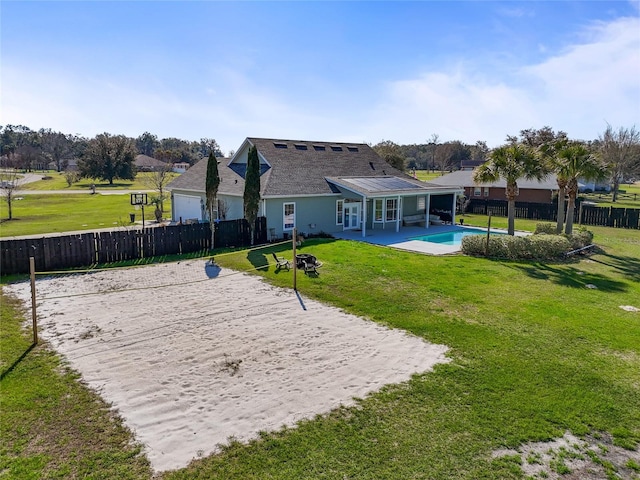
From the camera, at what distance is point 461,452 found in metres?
6.04

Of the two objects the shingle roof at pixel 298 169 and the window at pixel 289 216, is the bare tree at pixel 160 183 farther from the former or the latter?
the window at pixel 289 216

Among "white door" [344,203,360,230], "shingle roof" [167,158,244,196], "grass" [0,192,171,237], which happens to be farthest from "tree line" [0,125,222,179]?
"white door" [344,203,360,230]

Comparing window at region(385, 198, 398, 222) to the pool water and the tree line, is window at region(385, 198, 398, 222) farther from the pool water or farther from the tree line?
the tree line

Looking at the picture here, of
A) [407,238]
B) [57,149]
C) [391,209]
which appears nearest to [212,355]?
[407,238]

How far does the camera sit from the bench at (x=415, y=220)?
2925 cm

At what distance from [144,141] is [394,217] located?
433 feet

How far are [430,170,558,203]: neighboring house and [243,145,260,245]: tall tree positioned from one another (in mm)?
20890

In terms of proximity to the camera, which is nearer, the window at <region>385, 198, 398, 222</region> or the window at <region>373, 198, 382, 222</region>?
the window at <region>373, 198, 382, 222</region>

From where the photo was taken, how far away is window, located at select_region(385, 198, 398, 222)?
91.4 ft

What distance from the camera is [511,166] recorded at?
20562mm

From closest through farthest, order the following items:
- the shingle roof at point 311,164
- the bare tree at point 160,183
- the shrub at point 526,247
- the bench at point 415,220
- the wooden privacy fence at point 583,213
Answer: the shrub at point 526,247 < the shingle roof at point 311,164 < the bench at point 415,220 < the wooden privacy fence at point 583,213 < the bare tree at point 160,183

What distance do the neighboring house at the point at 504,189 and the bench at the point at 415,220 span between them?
779 centimetres

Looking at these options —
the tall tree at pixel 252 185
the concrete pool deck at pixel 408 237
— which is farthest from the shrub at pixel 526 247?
the tall tree at pixel 252 185

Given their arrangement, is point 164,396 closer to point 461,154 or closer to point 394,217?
point 394,217
